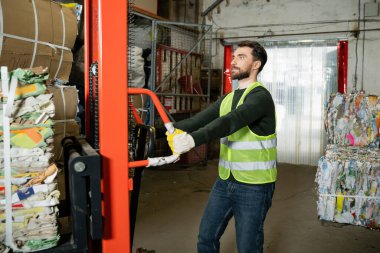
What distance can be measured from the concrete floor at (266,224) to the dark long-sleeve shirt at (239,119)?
76.1 inches

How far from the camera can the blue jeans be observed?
2.45 meters

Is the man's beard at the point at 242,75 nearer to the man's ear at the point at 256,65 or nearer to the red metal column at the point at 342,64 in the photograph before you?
the man's ear at the point at 256,65

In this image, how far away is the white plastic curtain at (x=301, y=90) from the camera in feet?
28.9

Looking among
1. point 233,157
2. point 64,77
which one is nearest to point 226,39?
point 64,77

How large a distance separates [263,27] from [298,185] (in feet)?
14.3

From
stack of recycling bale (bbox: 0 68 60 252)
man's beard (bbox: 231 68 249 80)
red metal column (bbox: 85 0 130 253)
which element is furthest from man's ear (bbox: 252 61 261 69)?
stack of recycling bale (bbox: 0 68 60 252)

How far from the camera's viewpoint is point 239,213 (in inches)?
99.0

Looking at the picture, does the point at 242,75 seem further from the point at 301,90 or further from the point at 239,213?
the point at 301,90

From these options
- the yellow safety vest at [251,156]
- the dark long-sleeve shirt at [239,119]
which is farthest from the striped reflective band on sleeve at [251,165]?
the dark long-sleeve shirt at [239,119]

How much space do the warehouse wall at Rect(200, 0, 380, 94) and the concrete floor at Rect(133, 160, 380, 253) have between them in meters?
3.32

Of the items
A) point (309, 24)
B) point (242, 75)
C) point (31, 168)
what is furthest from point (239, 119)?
point (309, 24)

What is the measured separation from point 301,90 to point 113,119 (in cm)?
808

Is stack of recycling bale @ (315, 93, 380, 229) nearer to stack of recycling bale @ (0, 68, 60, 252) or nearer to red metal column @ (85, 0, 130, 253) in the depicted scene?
red metal column @ (85, 0, 130, 253)

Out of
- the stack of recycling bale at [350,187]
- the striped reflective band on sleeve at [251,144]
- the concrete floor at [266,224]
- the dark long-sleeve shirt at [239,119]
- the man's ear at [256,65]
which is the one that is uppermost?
the man's ear at [256,65]
